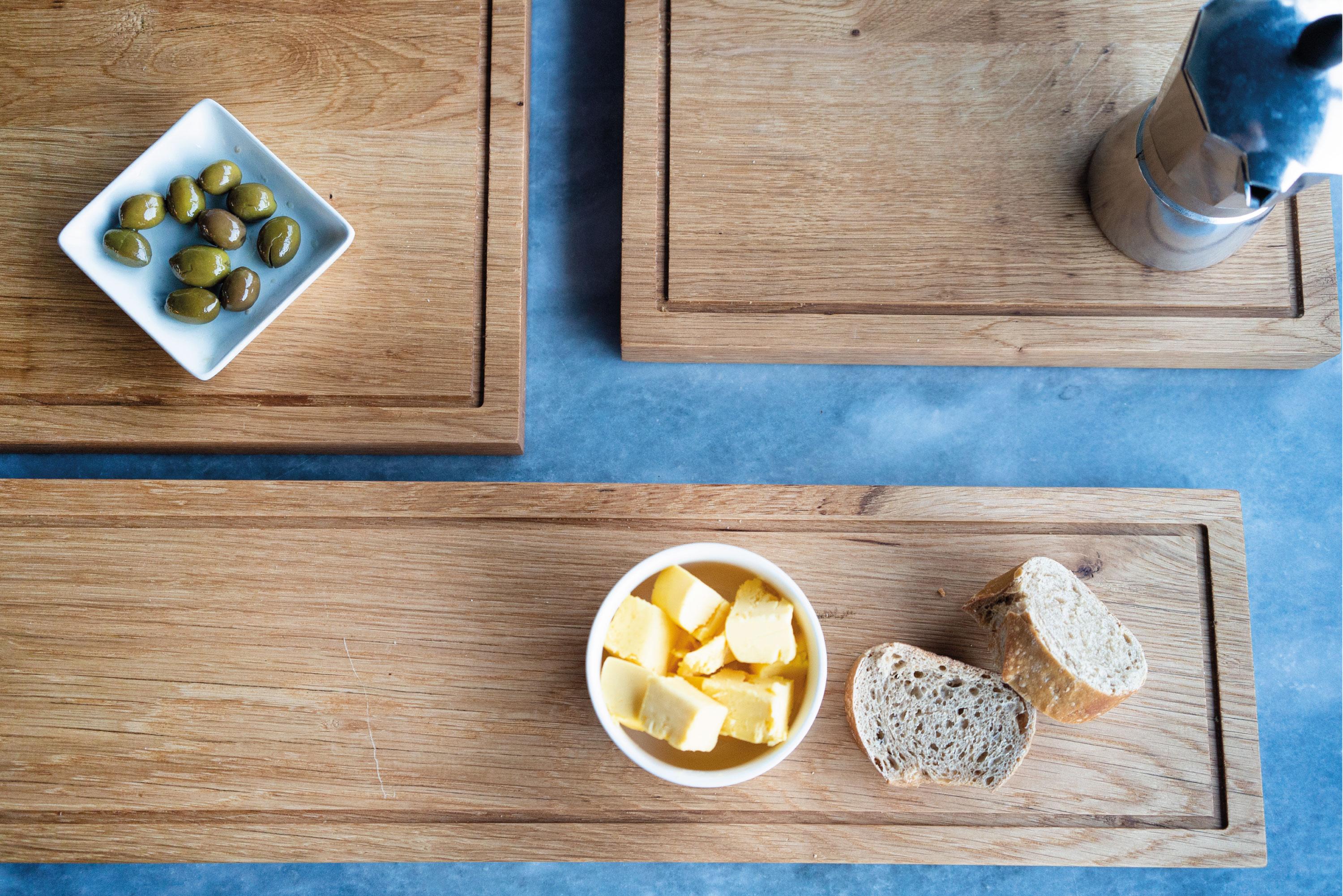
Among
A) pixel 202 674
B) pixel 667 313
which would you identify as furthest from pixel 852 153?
pixel 202 674

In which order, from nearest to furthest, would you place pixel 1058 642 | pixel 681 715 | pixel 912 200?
pixel 681 715 → pixel 1058 642 → pixel 912 200

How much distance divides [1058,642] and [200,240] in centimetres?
99

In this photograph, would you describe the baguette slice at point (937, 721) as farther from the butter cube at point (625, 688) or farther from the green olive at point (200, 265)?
the green olive at point (200, 265)

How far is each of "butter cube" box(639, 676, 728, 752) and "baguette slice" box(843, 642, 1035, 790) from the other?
0.18 metres

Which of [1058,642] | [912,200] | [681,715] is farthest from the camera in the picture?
[912,200]

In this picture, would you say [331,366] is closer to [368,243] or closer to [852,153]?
[368,243]

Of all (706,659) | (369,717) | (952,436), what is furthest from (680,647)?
(952,436)

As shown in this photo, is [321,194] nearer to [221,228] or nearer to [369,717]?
[221,228]

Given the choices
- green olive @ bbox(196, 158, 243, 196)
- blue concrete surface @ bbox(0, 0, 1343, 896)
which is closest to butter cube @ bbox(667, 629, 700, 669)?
blue concrete surface @ bbox(0, 0, 1343, 896)

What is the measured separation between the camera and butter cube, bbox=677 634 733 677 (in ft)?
2.52

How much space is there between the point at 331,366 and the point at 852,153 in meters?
0.63

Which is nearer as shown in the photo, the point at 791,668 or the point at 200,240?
the point at 791,668

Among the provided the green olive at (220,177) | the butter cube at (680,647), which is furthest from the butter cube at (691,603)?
the green olive at (220,177)

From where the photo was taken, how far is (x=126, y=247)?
878 mm
